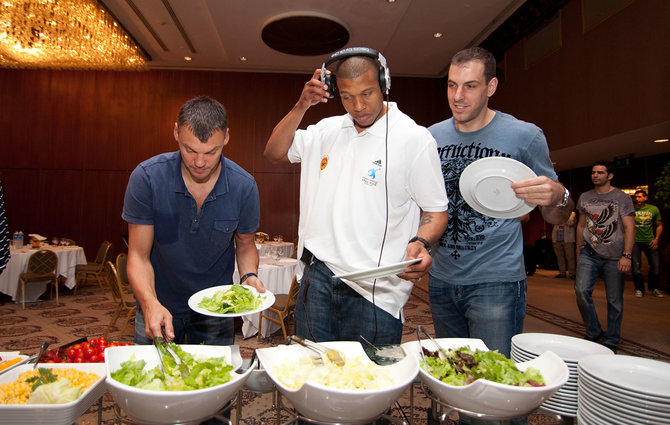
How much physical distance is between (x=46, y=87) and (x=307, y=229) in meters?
10.6

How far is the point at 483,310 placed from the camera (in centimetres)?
144

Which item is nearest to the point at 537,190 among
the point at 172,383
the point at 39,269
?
the point at 172,383

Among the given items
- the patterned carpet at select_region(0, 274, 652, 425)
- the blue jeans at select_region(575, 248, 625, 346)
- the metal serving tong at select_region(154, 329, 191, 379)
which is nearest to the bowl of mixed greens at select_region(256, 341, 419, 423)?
the metal serving tong at select_region(154, 329, 191, 379)

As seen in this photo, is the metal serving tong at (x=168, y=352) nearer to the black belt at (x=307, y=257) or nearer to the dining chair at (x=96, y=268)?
the black belt at (x=307, y=257)

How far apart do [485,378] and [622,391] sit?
266mm

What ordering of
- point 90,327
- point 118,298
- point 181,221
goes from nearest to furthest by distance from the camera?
point 181,221 < point 118,298 < point 90,327

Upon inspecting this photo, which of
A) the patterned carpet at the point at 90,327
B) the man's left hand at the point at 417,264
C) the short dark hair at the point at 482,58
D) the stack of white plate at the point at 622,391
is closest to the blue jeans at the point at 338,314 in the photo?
the man's left hand at the point at 417,264

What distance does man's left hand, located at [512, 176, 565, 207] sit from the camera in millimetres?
1177

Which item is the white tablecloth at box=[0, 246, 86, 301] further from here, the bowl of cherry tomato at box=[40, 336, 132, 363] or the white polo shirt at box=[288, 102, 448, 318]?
the white polo shirt at box=[288, 102, 448, 318]

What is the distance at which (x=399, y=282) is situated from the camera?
55.9 inches

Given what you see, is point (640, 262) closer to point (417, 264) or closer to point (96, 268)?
point (417, 264)

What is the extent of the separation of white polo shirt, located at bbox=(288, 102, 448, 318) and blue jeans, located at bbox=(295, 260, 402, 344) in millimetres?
39

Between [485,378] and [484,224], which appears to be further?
[484,224]

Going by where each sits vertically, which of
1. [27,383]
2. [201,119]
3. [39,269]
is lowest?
[39,269]
